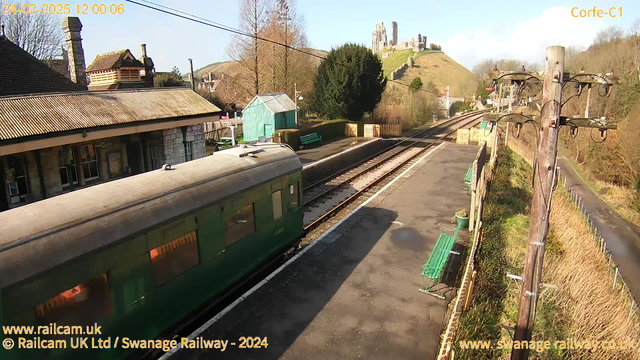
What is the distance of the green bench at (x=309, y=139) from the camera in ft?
91.4

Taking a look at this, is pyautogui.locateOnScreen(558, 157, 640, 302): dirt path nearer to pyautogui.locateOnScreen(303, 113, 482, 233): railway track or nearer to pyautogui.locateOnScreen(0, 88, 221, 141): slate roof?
pyautogui.locateOnScreen(303, 113, 482, 233): railway track

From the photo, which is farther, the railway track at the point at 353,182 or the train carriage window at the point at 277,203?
the railway track at the point at 353,182

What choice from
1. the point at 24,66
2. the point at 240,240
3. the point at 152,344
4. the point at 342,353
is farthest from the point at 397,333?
the point at 24,66

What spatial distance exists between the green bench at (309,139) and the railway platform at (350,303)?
1464cm

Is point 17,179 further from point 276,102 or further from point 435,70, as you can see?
point 435,70

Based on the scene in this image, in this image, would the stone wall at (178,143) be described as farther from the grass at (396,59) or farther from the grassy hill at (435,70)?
the grass at (396,59)

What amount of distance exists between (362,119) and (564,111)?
17237mm

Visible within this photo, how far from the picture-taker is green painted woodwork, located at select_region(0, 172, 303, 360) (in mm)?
5055

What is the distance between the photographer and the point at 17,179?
1175 centimetres

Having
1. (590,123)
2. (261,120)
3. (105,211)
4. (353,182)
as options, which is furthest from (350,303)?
(261,120)

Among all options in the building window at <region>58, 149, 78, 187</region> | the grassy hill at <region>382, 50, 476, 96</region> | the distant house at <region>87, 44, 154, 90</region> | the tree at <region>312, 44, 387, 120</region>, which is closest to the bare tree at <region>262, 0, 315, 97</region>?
the tree at <region>312, 44, 387, 120</region>

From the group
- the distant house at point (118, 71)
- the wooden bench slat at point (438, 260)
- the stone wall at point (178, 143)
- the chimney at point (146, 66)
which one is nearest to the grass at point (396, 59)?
the chimney at point (146, 66)

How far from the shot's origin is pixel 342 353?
7035 mm

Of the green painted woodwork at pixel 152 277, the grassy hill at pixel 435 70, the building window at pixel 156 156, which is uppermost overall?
the grassy hill at pixel 435 70
